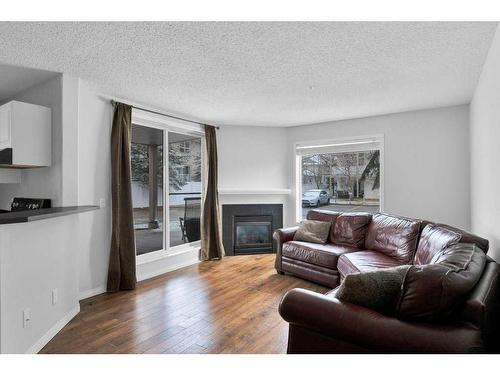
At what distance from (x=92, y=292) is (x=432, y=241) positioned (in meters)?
3.71

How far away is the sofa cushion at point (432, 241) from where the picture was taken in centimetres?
241

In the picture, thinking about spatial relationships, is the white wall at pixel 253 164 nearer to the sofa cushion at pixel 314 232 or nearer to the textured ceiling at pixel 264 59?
the sofa cushion at pixel 314 232

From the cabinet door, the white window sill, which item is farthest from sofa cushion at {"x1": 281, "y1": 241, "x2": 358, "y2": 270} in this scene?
the cabinet door

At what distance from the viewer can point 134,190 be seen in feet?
13.0

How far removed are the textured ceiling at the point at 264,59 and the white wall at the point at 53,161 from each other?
33cm

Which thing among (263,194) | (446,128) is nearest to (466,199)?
(446,128)

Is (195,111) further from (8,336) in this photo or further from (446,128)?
(446,128)

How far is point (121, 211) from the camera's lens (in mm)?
3508

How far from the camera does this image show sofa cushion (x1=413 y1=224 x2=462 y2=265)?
241 cm

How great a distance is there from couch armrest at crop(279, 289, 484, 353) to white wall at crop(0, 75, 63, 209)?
256 cm

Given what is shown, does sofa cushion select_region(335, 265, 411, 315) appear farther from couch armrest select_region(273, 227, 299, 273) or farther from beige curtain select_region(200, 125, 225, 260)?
beige curtain select_region(200, 125, 225, 260)

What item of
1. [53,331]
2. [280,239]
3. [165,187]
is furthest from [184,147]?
[53,331]

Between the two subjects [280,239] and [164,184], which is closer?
[280,239]

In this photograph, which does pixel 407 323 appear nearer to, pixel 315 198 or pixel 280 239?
pixel 280 239
